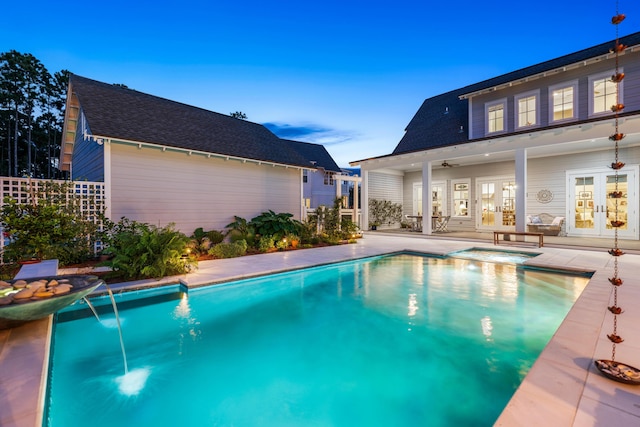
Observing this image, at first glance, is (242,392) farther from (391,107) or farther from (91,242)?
(391,107)

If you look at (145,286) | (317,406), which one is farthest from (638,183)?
(145,286)

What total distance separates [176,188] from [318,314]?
6.31 m

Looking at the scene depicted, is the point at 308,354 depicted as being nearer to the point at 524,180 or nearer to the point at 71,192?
the point at 71,192

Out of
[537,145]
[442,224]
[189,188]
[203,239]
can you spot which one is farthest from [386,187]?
[189,188]

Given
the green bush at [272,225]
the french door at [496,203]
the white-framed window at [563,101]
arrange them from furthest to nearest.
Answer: the french door at [496,203] → the white-framed window at [563,101] → the green bush at [272,225]

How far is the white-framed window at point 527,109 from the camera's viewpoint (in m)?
11.3

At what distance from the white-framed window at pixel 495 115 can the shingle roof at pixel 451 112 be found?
0.77m

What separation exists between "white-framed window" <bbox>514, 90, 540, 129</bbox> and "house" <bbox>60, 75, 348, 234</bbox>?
8.78 m

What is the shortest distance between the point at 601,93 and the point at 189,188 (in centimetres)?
1386

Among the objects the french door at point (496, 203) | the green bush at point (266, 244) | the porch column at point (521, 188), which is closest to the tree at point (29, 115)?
the green bush at point (266, 244)

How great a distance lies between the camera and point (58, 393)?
275 centimetres

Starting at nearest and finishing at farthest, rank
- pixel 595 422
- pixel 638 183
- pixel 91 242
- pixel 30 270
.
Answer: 1. pixel 595 422
2. pixel 30 270
3. pixel 91 242
4. pixel 638 183

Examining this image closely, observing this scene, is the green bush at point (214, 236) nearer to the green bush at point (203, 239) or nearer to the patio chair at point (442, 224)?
the green bush at point (203, 239)

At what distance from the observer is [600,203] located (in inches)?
414
